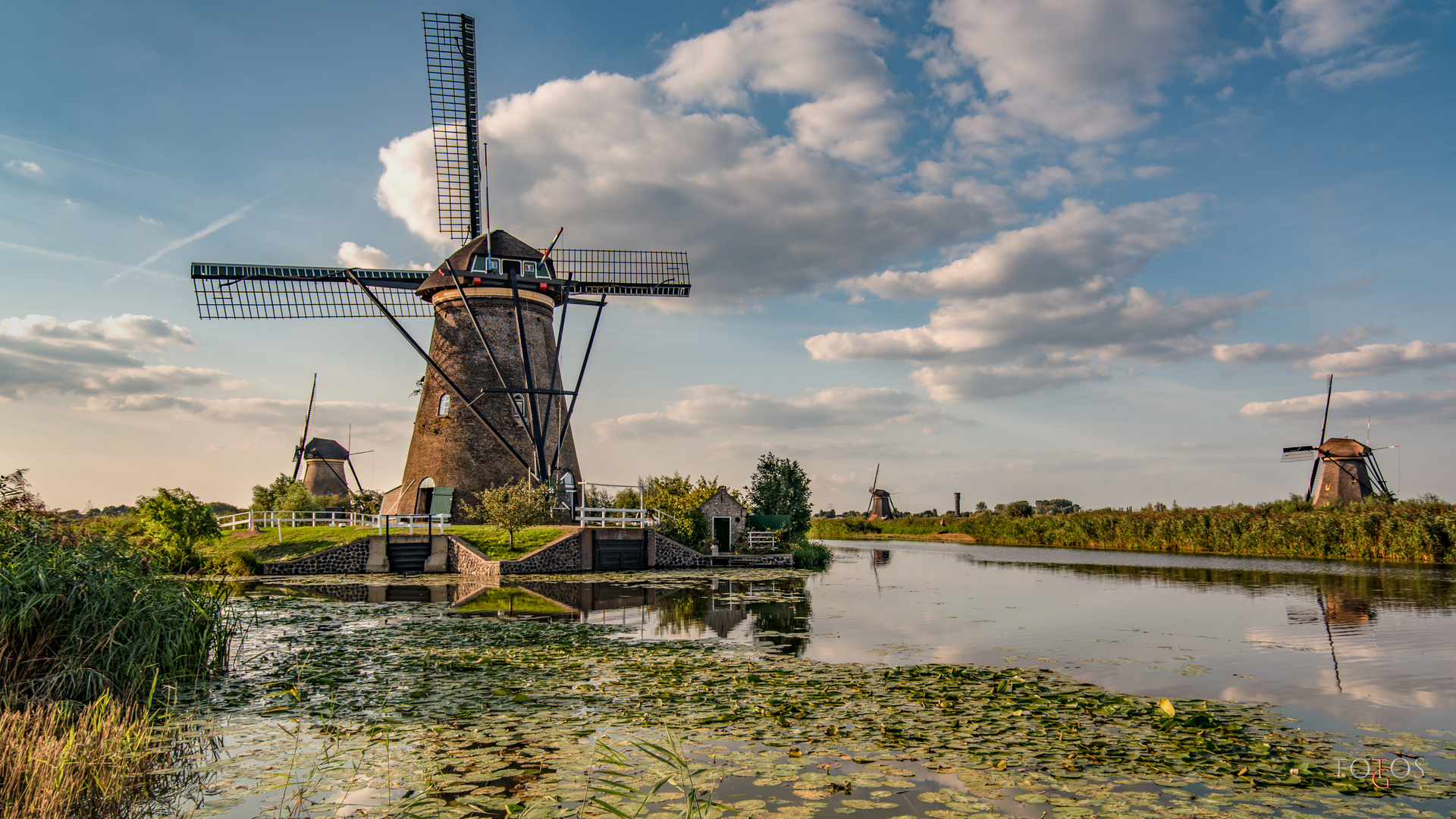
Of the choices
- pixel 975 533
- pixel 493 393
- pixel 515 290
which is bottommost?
pixel 975 533

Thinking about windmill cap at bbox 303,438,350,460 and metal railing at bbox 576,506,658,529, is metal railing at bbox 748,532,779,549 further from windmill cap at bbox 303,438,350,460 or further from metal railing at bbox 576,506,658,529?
windmill cap at bbox 303,438,350,460

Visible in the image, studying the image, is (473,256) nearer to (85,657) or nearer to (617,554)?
(617,554)

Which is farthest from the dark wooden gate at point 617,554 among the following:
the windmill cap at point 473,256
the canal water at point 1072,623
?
the windmill cap at point 473,256

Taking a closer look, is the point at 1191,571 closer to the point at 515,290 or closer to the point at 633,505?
the point at 633,505

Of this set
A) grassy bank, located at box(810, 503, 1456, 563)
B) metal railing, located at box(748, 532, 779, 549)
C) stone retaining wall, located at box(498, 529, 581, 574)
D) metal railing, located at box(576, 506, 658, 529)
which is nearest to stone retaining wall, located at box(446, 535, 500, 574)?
stone retaining wall, located at box(498, 529, 581, 574)

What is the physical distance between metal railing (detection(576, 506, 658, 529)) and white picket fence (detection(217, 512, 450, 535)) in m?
4.77

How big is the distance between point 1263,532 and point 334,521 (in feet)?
137

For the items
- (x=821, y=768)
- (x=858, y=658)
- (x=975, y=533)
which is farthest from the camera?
(x=975, y=533)

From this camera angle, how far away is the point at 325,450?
42.9 m

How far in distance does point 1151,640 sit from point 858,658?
17.8 ft

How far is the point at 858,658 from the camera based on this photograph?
9.68 m

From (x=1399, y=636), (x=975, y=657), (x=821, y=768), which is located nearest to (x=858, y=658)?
(x=975, y=657)

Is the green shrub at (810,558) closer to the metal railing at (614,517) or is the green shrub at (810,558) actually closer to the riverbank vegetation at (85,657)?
the metal railing at (614,517)

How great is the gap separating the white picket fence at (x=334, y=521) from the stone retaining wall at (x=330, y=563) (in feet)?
3.04
